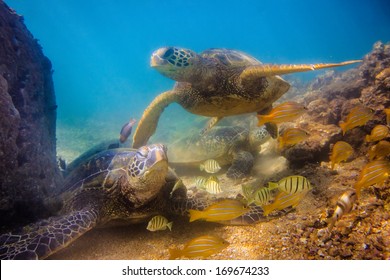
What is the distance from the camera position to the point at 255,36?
5896 inches

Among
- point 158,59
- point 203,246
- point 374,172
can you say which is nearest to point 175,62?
point 158,59

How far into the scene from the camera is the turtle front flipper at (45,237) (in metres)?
2.55

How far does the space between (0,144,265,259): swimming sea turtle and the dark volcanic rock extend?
0.55m

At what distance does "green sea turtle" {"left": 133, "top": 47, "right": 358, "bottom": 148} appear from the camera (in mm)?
4195

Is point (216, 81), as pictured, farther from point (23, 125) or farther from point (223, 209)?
point (23, 125)

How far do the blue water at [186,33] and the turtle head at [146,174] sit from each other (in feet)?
276

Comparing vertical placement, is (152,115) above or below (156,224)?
above

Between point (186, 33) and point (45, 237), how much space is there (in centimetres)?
15596

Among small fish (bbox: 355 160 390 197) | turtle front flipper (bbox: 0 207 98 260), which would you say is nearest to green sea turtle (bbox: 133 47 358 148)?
small fish (bbox: 355 160 390 197)

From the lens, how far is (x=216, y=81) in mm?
4781

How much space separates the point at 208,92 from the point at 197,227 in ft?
8.92

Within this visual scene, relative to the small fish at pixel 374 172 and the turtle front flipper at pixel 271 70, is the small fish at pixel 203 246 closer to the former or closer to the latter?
the small fish at pixel 374 172
